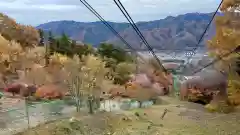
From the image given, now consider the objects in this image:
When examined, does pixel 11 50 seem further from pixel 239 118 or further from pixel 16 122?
pixel 239 118

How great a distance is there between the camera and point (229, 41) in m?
18.2

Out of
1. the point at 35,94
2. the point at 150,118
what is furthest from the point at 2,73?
the point at 150,118

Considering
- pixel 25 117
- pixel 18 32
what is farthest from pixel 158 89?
pixel 18 32

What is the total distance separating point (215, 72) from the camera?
869 inches

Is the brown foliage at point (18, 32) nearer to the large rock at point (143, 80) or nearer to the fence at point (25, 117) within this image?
the large rock at point (143, 80)

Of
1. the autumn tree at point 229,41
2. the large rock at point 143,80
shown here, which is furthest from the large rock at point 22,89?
the autumn tree at point 229,41

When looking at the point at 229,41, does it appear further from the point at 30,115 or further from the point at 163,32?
the point at 163,32

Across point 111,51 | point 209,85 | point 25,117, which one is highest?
point 111,51

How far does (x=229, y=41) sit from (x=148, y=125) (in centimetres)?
575

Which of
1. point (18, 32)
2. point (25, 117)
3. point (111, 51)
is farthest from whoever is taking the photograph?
point (18, 32)

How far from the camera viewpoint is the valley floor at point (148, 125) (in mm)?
15742

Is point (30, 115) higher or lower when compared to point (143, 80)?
lower

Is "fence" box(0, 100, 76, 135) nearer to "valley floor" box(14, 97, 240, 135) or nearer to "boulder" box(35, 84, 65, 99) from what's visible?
"valley floor" box(14, 97, 240, 135)

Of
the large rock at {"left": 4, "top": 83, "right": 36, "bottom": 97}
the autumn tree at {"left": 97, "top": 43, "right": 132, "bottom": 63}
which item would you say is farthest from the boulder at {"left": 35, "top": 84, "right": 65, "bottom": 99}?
the autumn tree at {"left": 97, "top": 43, "right": 132, "bottom": 63}
